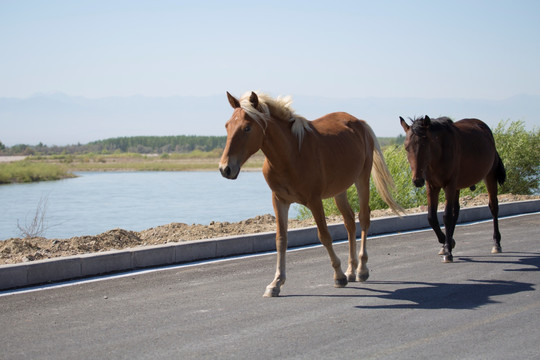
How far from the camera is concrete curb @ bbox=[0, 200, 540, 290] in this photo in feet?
27.8

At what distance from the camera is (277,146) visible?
773cm

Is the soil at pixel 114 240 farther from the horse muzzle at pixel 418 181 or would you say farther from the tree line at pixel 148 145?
the tree line at pixel 148 145

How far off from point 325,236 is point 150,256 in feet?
9.79

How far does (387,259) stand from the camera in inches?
402

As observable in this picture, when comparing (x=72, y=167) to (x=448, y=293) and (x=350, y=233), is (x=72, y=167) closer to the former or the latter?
(x=350, y=233)

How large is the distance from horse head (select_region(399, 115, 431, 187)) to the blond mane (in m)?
2.18

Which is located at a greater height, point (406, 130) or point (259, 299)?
point (406, 130)

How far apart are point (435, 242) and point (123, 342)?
23.8 ft

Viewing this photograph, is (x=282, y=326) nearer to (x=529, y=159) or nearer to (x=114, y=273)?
(x=114, y=273)

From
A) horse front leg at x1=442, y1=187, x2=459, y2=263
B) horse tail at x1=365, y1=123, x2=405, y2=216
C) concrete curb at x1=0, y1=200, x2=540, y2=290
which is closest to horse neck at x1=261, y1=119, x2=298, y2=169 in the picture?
horse tail at x1=365, y1=123, x2=405, y2=216

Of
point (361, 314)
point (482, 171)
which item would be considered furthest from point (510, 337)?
point (482, 171)

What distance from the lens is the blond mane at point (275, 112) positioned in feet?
24.6

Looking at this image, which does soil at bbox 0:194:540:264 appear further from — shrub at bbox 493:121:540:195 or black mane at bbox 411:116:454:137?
shrub at bbox 493:121:540:195

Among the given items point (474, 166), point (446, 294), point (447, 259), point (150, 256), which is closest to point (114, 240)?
point (150, 256)
